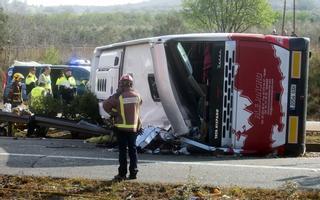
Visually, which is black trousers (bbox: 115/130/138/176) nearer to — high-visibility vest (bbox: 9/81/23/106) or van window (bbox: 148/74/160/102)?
van window (bbox: 148/74/160/102)

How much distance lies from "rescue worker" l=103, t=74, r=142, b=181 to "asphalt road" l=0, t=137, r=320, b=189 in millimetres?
277

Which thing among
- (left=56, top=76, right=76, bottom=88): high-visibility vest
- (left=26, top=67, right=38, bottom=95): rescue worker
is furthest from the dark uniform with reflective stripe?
(left=26, top=67, right=38, bottom=95): rescue worker

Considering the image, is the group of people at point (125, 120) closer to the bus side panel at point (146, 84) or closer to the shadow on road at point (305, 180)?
the shadow on road at point (305, 180)

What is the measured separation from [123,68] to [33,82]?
809 cm

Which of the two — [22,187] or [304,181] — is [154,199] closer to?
[22,187]

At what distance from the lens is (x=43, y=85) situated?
19672mm

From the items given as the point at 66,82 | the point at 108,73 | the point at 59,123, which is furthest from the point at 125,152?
the point at 66,82

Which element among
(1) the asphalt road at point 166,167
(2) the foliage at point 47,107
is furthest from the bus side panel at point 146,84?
(2) the foliage at point 47,107

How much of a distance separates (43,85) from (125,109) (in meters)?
11.4

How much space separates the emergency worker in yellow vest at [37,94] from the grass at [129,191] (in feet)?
23.8

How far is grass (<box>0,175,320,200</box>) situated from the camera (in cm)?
748

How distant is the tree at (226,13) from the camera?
44344 millimetres

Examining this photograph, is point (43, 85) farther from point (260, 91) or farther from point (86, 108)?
point (260, 91)

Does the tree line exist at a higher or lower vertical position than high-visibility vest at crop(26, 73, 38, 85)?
higher
